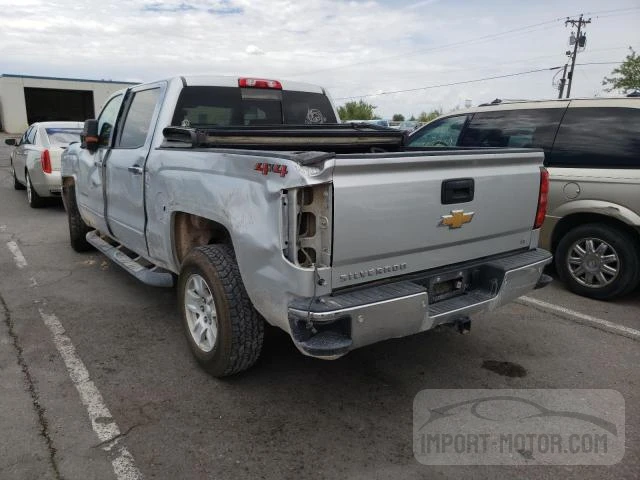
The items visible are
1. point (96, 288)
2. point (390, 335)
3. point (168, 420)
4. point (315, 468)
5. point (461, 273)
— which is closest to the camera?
point (315, 468)

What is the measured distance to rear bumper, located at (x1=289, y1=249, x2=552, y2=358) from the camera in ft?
8.44

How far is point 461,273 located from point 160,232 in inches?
85.7

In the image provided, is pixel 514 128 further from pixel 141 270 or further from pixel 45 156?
pixel 45 156

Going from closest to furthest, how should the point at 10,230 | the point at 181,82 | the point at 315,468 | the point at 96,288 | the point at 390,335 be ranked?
1. the point at 315,468
2. the point at 390,335
3. the point at 181,82
4. the point at 96,288
5. the point at 10,230

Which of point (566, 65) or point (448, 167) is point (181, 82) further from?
point (566, 65)

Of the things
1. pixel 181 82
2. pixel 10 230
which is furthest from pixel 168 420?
pixel 10 230

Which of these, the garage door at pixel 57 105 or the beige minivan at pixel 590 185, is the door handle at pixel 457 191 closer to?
the beige minivan at pixel 590 185

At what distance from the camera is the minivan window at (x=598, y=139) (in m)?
4.75

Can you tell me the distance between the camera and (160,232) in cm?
389

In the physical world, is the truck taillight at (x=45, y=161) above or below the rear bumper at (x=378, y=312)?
above

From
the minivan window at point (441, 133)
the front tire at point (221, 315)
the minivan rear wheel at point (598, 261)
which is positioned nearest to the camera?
the front tire at point (221, 315)

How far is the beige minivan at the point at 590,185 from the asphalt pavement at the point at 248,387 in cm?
35

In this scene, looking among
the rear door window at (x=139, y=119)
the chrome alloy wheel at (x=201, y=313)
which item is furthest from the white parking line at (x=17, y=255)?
the chrome alloy wheel at (x=201, y=313)

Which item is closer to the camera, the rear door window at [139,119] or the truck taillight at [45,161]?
the rear door window at [139,119]
